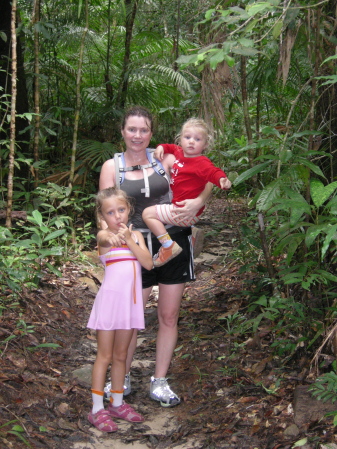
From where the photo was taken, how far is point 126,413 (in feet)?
10.8

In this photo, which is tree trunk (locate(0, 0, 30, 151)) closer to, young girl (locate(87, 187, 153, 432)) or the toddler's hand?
young girl (locate(87, 187, 153, 432))

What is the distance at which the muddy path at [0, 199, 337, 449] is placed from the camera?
303 cm

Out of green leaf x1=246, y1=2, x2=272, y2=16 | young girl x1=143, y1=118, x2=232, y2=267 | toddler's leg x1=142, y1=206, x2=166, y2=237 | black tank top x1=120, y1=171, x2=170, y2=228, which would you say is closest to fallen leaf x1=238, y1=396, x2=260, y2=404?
young girl x1=143, y1=118, x2=232, y2=267

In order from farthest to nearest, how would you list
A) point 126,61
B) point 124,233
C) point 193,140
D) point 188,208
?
point 126,61
point 193,140
point 188,208
point 124,233

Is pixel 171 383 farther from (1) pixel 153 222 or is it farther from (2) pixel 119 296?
(1) pixel 153 222

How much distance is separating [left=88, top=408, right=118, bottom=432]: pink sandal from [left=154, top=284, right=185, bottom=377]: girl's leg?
583 mm

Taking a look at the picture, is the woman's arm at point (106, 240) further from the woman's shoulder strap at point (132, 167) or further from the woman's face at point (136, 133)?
the woman's face at point (136, 133)

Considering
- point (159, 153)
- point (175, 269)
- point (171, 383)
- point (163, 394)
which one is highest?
point (159, 153)

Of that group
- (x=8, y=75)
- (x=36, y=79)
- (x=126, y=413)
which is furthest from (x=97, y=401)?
(x=8, y=75)

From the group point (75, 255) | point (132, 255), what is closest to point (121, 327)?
point (132, 255)

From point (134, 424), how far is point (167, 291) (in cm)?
88

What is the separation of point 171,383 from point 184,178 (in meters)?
1.58

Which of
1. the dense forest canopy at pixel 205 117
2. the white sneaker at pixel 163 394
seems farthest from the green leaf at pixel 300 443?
A: the white sneaker at pixel 163 394

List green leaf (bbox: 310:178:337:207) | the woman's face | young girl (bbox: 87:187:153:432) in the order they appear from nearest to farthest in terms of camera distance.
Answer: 1. green leaf (bbox: 310:178:337:207)
2. young girl (bbox: 87:187:153:432)
3. the woman's face
